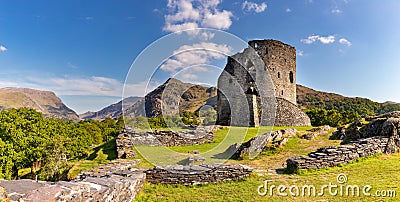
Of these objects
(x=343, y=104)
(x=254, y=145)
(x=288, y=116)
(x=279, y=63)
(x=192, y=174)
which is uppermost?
(x=343, y=104)

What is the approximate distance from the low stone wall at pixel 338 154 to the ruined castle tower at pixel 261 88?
1910 centimetres

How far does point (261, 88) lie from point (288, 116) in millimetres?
5126

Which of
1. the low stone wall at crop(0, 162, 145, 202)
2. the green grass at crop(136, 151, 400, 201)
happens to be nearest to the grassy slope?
the green grass at crop(136, 151, 400, 201)

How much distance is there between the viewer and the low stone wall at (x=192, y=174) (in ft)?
29.6

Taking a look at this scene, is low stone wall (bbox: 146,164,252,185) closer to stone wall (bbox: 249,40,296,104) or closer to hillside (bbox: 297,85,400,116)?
stone wall (bbox: 249,40,296,104)

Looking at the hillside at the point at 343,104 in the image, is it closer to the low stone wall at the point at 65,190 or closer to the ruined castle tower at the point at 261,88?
the ruined castle tower at the point at 261,88

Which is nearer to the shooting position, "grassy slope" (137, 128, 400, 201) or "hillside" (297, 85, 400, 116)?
"grassy slope" (137, 128, 400, 201)

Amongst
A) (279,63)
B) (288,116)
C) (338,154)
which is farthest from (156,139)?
(279,63)

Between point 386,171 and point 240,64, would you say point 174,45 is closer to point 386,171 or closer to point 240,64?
point 386,171

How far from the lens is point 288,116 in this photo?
32.9m

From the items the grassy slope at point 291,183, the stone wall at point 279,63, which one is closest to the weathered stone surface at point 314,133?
the grassy slope at point 291,183

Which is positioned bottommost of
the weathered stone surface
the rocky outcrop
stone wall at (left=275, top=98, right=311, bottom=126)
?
the rocky outcrop

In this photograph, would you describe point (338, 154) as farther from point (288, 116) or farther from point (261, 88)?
point (261, 88)

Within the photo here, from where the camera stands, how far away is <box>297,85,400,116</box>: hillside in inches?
3690
